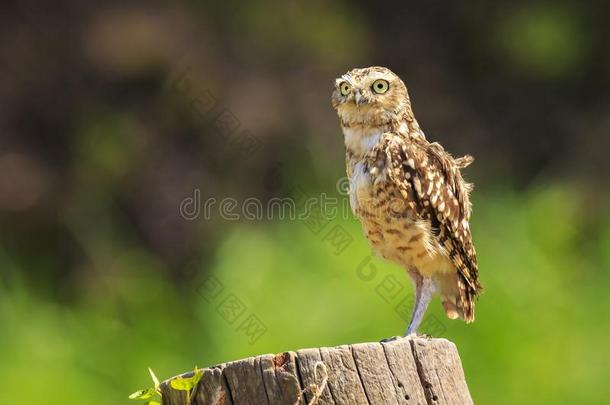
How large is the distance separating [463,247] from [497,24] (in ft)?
18.7

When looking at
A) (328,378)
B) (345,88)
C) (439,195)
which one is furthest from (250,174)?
(328,378)

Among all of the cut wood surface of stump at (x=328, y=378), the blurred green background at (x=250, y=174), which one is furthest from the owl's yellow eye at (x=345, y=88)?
the blurred green background at (x=250, y=174)

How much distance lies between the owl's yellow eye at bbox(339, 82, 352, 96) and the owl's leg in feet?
2.86

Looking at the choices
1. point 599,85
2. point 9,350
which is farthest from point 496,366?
point 599,85

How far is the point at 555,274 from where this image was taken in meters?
7.48

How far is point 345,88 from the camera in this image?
5168mm

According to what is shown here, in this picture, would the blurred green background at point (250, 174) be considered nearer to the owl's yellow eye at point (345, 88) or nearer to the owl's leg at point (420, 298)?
the owl's leg at point (420, 298)

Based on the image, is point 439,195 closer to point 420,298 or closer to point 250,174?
point 420,298

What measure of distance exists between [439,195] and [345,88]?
0.62 m

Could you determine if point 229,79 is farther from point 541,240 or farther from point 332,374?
point 332,374

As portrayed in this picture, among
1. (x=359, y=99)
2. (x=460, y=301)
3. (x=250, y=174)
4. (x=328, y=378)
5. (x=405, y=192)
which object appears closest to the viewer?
(x=328, y=378)

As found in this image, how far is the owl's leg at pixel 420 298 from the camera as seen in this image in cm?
520

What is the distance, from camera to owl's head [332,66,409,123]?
5105 mm

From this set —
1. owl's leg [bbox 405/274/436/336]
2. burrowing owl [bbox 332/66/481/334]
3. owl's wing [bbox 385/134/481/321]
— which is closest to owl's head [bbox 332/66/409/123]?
burrowing owl [bbox 332/66/481/334]
